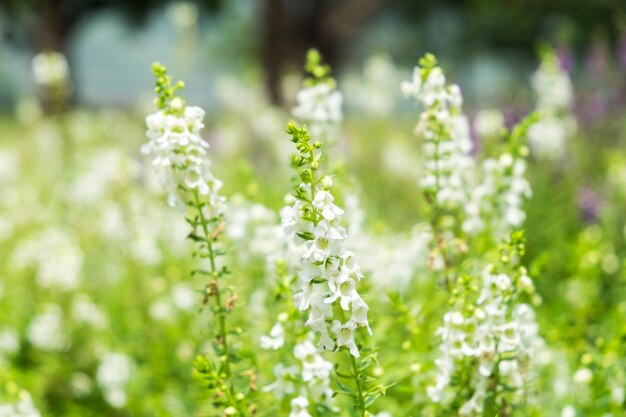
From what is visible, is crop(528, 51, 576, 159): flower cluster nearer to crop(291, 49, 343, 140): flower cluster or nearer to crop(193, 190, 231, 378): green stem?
crop(291, 49, 343, 140): flower cluster

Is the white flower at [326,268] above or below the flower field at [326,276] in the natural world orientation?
below

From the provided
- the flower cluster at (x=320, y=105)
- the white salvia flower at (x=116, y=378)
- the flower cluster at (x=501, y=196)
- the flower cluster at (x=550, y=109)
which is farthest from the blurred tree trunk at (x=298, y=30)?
the flower cluster at (x=501, y=196)

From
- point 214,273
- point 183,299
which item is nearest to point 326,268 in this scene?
point 214,273

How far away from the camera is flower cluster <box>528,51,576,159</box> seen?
19.4 ft

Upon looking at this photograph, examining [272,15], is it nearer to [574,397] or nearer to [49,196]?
[49,196]

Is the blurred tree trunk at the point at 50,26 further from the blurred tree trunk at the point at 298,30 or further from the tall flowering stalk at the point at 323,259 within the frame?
the tall flowering stalk at the point at 323,259

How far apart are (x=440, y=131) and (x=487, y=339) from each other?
90 cm

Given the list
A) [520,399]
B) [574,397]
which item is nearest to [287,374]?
[520,399]

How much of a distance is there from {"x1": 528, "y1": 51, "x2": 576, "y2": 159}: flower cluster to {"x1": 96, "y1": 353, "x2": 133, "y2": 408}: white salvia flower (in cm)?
339

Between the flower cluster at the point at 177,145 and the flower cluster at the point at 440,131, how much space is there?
94 cm

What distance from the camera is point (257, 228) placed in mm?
3889

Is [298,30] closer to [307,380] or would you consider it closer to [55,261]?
[55,261]

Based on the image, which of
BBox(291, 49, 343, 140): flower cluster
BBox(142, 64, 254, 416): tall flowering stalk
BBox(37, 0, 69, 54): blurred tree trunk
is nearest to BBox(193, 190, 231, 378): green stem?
BBox(142, 64, 254, 416): tall flowering stalk

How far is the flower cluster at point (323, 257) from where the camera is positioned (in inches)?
76.1
